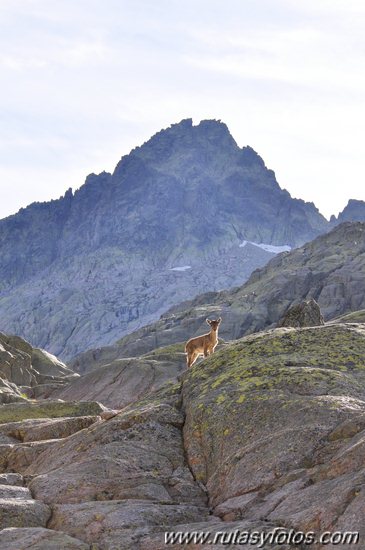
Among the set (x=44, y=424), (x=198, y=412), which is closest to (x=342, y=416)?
(x=198, y=412)

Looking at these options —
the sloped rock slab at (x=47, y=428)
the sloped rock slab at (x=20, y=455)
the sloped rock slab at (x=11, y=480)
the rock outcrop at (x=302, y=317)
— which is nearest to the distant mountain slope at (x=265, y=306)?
the rock outcrop at (x=302, y=317)

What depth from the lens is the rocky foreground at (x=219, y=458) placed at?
13.9 metres

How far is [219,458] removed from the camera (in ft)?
57.6

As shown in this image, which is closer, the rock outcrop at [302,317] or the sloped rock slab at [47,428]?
the sloped rock slab at [47,428]

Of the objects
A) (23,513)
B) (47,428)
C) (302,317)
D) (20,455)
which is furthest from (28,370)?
(23,513)

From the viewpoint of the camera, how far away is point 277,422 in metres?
17.6

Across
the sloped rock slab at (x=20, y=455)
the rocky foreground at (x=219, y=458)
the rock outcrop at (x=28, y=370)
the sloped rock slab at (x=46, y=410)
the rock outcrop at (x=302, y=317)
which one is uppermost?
the rock outcrop at (x=302, y=317)

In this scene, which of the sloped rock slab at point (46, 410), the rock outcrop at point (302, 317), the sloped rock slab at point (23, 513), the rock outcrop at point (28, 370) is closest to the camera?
the sloped rock slab at point (23, 513)

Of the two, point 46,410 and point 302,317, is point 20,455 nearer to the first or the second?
point 46,410

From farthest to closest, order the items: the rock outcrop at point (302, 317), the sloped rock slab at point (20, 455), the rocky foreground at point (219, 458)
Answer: the rock outcrop at point (302, 317) < the sloped rock slab at point (20, 455) < the rocky foreground at point (219, 458)

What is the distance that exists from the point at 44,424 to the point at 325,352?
1157 cm

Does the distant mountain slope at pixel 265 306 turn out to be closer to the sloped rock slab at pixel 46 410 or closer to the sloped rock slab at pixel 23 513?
the sloped rock slab at pixel 46 410

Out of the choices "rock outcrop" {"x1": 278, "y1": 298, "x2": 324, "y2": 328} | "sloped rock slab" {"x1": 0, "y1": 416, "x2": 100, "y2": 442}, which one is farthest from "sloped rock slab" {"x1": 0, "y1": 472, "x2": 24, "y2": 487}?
"rock outcrop" {"x1": 278, "y1": 298, "x2": 324, "y2": 328}

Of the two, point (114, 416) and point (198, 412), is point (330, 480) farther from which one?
point (114, 416)
